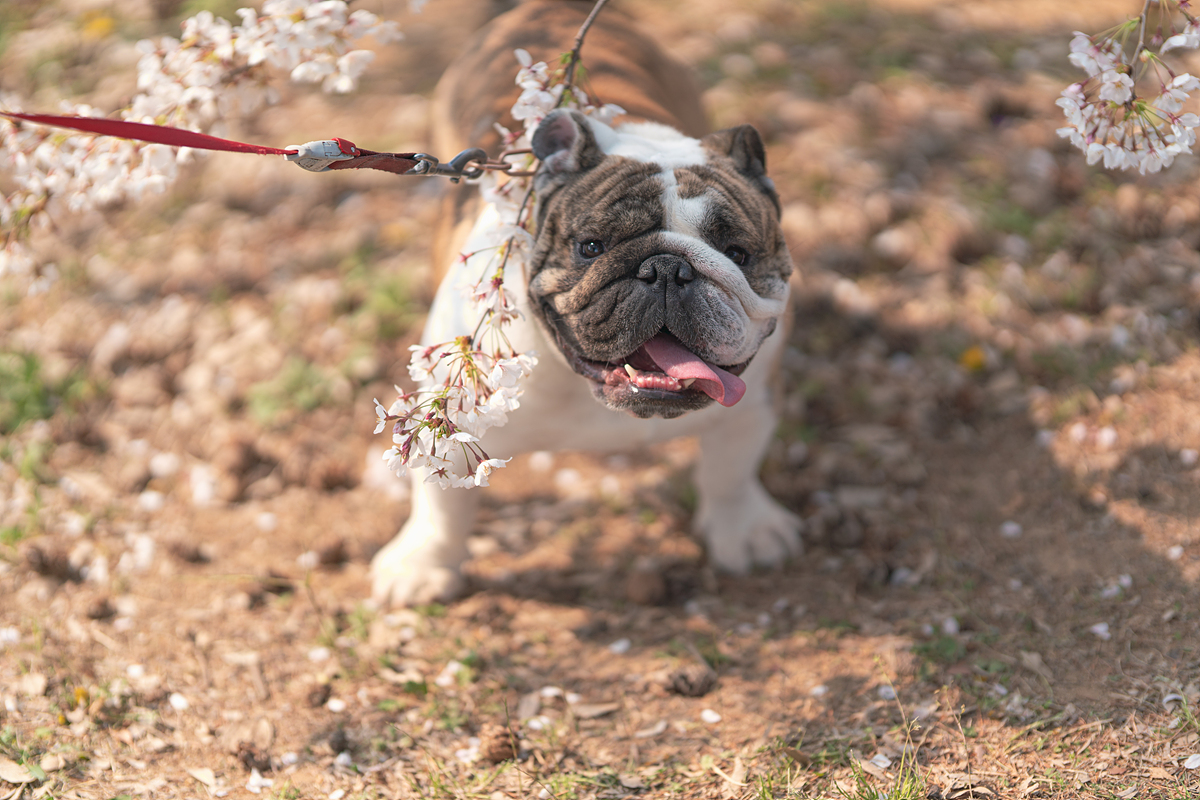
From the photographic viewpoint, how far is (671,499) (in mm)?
3865

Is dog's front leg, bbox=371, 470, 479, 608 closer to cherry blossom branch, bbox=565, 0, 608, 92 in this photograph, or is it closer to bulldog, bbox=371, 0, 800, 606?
bulldog, bbox=371, 0, 800, 606

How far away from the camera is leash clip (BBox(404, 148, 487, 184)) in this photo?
7.38 ft

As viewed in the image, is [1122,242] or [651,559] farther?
[1122,242]

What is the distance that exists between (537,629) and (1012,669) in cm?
151

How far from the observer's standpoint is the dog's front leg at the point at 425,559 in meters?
3.27

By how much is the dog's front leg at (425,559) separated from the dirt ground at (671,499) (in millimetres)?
79

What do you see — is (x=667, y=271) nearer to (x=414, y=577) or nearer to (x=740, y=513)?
(x=740, y=513)

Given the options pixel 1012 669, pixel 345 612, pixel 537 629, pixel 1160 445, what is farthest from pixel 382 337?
pixel 1160 445

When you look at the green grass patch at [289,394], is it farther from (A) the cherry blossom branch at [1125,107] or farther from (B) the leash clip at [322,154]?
(A) the cherry blossom branch at [1125,107]

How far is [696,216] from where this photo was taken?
2.42m

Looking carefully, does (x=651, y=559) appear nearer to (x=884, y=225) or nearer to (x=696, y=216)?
(x=696, y=216)

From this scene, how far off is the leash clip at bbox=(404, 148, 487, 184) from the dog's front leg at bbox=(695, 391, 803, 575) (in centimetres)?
128

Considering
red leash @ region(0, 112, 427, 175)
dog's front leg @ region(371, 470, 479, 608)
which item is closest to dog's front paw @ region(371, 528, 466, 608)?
dog's front leg @ region(371, 470, 479, 608)

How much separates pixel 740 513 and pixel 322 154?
2.04 m
